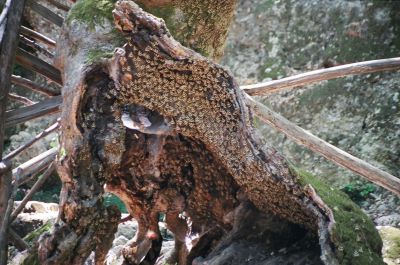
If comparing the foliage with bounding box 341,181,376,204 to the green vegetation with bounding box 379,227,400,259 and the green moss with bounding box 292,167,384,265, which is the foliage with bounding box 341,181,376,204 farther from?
the green moss with bounding box 292,167,384,265

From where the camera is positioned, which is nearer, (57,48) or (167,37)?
(167,37)

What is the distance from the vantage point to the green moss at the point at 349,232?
2.36 meters

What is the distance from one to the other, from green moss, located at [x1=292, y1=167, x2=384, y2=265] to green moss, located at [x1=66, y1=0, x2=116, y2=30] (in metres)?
1.15

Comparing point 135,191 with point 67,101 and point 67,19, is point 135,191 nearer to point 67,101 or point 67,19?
point 67,101

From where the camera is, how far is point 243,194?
276 cm

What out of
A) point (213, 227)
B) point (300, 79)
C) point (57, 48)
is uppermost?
point (300, 79)

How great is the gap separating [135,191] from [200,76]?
0.82 m

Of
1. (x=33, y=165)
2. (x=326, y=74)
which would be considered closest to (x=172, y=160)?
(x=326, y=74)

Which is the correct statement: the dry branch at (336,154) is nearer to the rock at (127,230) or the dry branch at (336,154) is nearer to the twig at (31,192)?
the twig at (31,192)

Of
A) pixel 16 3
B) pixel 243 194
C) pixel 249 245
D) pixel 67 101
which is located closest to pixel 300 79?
pixel 243 194

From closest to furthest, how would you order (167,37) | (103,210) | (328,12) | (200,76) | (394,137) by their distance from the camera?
(167,37) → (200,76) → (103,210) → (394,137) → (328,12)

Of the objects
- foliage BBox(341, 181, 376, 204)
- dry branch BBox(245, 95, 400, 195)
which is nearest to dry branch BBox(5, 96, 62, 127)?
dry branch BBox(245, 95, 400, 195)

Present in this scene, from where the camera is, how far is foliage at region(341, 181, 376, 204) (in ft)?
16.9

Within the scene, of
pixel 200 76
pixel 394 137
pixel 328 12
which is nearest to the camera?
pixel 200 76
